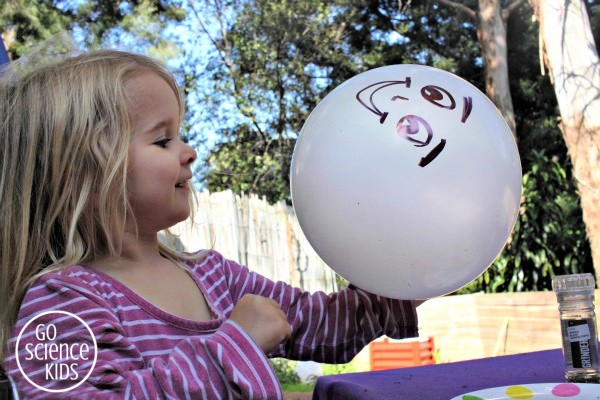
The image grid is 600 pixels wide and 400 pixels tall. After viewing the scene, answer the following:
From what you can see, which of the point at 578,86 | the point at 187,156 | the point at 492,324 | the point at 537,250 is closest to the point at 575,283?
the point at 187,156

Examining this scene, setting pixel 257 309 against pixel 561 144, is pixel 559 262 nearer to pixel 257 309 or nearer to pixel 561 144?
pixel 561 144

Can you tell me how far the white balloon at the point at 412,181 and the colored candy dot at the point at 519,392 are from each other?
0.55 ft

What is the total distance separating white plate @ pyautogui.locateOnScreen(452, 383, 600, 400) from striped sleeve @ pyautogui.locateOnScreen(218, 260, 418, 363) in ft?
0.94

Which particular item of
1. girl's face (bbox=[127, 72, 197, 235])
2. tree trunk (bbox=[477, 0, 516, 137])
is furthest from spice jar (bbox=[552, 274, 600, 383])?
tree trunk (bbox=[477, 0, 516, 137])

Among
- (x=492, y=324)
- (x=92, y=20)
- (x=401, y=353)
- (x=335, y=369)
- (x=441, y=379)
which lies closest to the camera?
(x=441, y=379)

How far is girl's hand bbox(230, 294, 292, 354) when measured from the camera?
38.9 inches

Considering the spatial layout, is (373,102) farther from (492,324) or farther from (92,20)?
(92,20)

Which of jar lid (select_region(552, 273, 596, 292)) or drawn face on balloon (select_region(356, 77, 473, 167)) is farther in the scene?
jar lid (select_region(552, 273, 596, 292))

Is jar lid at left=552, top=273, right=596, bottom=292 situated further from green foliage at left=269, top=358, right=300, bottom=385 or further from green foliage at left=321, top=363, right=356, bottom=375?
green foliage at left=269, top=358, right=300, bottom=385

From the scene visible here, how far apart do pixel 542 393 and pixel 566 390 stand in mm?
32

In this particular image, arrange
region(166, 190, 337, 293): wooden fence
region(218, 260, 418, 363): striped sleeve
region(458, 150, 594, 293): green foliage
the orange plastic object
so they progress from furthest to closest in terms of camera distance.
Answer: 1. region(166, 190, 337, 293): wooden fence
2. region(458, 150, 594, 293): green foliage
3. the orange plastic object
4. region(218, 260, 418, 363): striped sleeve

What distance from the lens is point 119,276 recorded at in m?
1.12

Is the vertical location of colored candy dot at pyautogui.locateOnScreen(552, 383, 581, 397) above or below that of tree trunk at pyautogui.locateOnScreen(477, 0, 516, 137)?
below

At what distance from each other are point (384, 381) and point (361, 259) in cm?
32
